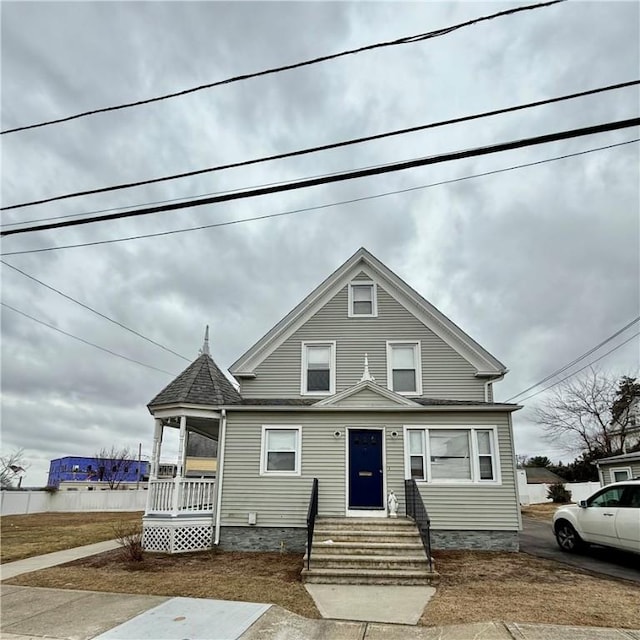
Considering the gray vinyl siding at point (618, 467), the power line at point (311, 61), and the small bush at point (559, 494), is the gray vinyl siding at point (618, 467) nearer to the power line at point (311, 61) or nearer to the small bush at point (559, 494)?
the small bush at point (559, 494)

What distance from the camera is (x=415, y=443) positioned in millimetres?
12086

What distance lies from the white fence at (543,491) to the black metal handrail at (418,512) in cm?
1929

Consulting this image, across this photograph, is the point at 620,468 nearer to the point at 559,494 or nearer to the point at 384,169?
the point at 559,494

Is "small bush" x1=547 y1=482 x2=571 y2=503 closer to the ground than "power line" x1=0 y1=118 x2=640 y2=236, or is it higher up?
closer to the ground

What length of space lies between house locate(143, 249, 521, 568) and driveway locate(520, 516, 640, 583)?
3.12 feet

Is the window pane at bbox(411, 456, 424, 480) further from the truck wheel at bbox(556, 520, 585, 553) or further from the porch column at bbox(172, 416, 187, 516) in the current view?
the porch column at bbox(172, 416, 187, 516)

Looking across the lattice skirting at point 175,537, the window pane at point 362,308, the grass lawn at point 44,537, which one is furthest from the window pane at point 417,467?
the grass lawn at point 44,537

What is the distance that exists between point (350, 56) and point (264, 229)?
9040 mm

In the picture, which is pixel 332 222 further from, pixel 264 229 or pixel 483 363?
pixel 483 363

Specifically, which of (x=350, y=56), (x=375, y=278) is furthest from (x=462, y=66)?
(x=375, y=278)

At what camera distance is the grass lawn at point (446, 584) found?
20.6 feet

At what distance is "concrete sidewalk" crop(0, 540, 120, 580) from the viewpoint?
31.7 ft

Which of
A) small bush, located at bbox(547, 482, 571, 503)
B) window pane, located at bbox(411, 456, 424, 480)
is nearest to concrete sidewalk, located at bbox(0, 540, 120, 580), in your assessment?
window pane, located at bbox(411, 456, 424, 480)

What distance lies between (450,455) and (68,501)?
26811 millimetres
